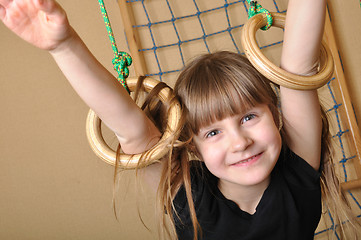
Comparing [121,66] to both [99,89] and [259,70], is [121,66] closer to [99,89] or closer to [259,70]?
[99,89]

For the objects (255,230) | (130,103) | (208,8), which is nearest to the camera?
(130,103)

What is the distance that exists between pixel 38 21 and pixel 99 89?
14 cm

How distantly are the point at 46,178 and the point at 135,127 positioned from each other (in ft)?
3.52

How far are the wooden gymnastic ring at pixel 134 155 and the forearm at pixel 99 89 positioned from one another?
0.12 ft

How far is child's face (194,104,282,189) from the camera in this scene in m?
0.83

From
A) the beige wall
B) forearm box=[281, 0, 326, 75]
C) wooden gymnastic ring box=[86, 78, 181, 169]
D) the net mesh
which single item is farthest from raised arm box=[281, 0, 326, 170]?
the beige wall

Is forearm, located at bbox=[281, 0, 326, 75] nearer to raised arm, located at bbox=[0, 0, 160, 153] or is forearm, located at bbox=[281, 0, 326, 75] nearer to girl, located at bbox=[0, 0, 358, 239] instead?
girl, located at bbox=[0, 0, 358, 239]

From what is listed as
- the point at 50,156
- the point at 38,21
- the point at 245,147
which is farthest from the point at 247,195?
the point at 50,156

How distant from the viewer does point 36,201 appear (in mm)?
1724

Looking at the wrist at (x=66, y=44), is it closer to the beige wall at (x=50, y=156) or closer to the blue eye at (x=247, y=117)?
the blue eye at (x=247, y=117)

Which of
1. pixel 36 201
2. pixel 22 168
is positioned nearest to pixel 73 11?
pixel 22 168

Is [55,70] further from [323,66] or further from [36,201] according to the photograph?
[323,66]

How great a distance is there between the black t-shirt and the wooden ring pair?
209mm

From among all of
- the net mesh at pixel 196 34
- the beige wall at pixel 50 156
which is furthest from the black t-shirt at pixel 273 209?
the beige wall at pixel 50 156
